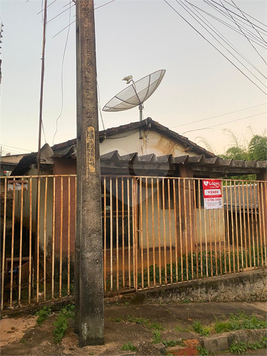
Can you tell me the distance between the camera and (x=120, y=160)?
5.23m

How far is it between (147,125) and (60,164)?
14.8 ft

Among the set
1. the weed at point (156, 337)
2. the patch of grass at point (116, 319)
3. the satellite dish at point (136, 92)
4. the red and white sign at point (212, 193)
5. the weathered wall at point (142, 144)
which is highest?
the satellite dish at point (136, 92)

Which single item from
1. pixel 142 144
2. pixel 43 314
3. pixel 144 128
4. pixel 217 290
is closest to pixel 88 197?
pixel 43 314

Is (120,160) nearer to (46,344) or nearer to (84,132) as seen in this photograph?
(84,132)

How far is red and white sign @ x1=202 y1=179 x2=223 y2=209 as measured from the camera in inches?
222

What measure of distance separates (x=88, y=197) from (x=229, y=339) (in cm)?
281

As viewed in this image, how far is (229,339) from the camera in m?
3.71

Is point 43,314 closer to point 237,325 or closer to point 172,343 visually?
point 172,343

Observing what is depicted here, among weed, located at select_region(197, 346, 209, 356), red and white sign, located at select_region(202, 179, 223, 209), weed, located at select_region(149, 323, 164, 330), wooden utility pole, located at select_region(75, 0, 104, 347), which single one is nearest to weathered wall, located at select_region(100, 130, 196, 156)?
red and white sign, located at select_region(202, 179, 223, 209)

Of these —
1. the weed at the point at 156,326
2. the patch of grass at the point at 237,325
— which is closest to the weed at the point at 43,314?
the weed at the point at 156,326

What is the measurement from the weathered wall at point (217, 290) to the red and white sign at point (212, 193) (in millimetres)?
1531

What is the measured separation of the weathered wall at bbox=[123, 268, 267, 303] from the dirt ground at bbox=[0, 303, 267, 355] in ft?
0.66

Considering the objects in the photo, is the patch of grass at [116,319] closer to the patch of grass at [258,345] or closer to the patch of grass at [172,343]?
the patch of grass at [172,343]

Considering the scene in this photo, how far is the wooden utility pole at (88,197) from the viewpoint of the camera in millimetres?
3172
